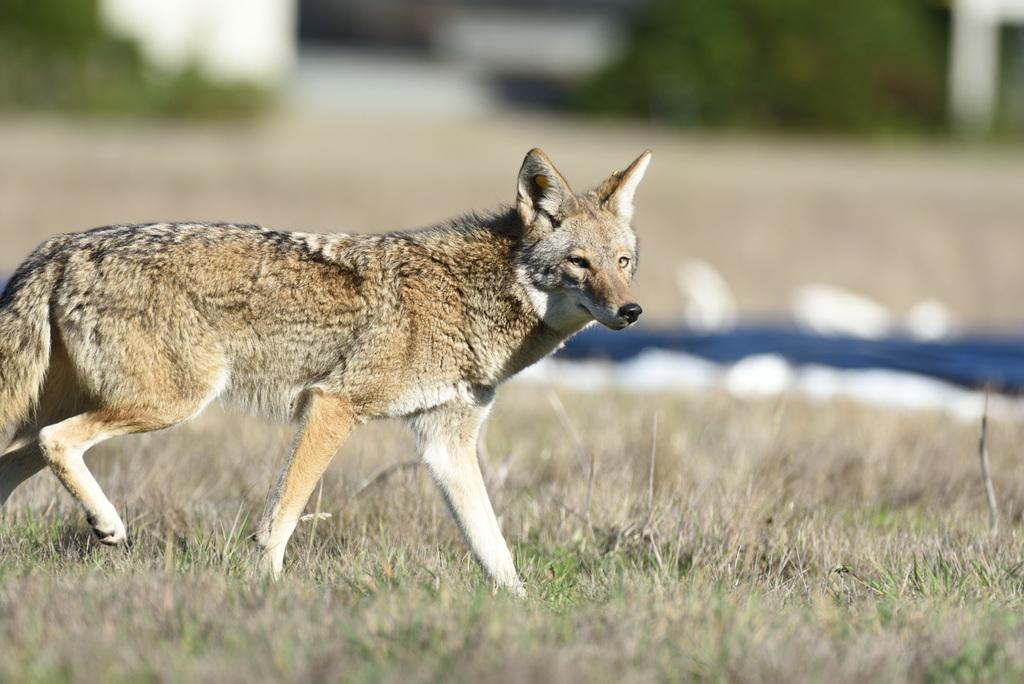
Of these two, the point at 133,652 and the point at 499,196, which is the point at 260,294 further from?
the point at 499,196

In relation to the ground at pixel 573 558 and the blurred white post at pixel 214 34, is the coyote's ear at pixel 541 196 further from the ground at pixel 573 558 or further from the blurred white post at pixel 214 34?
the blurred white post at pixel 214 34

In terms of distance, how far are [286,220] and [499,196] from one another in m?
3.67

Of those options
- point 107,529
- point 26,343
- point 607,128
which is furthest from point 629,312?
point 607,128

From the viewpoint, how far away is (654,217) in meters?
21.9

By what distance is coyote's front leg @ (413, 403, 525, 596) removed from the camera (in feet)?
17.1

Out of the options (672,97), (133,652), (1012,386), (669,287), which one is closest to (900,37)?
(672,97)

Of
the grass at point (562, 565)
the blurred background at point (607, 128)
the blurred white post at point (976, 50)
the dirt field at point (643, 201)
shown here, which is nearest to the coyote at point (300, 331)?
the grass at point (562, 565)

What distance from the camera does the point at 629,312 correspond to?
5.02 m

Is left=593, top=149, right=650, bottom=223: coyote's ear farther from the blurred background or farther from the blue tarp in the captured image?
the blurred background

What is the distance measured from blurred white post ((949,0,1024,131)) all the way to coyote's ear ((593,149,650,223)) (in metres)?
33.6

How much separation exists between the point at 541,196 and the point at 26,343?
2096 millimetres

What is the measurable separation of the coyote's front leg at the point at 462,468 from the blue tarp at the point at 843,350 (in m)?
6.00

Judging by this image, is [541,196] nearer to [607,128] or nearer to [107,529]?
[107,529]

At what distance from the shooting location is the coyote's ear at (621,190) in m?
5.61
